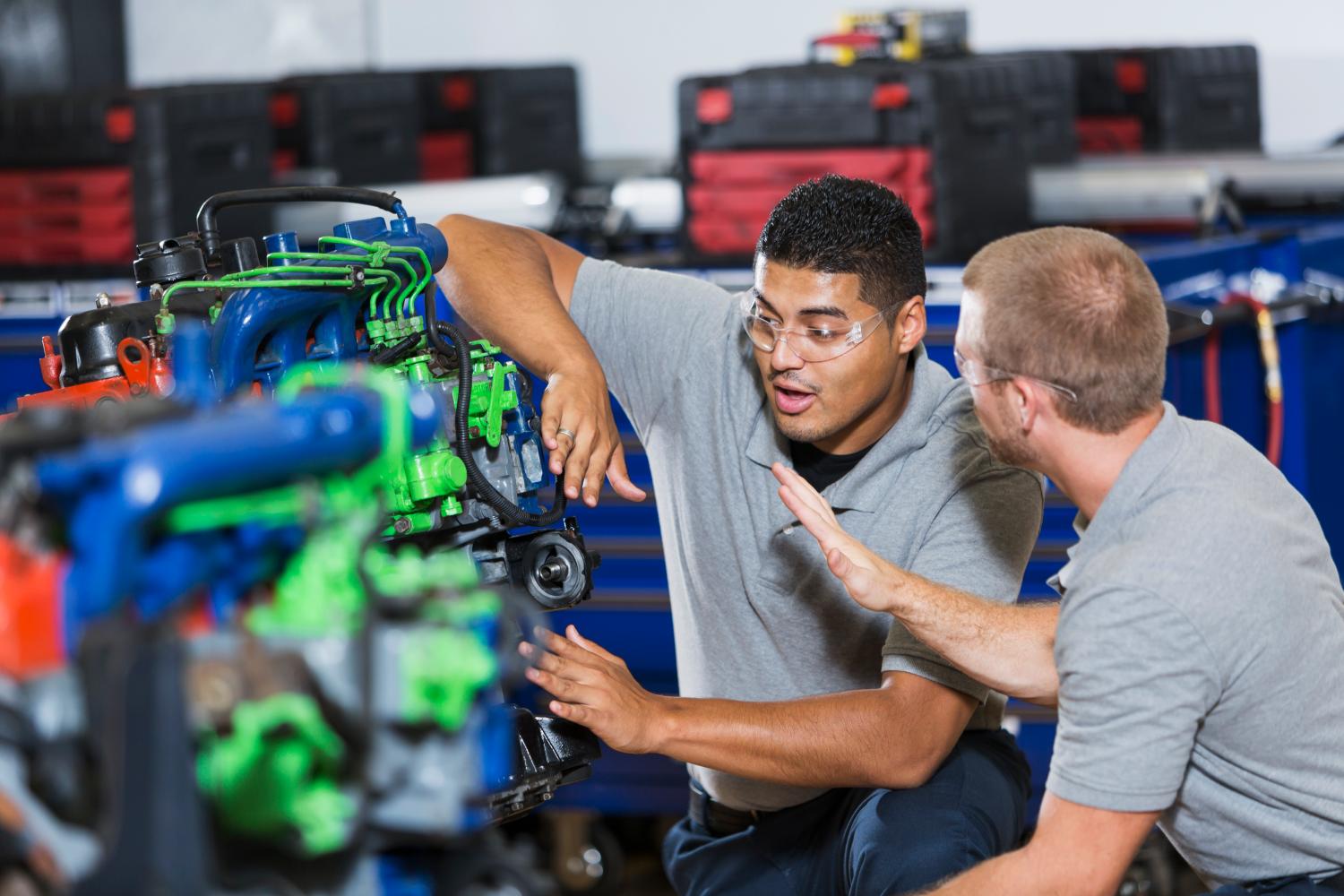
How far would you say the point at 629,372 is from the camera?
7.87ft

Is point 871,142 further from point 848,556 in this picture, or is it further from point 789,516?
point 848,556

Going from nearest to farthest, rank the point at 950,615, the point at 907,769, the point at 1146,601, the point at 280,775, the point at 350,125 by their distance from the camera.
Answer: the point at 280,775, the point at 1146,601, the point at 950,615, the point at 907,769, the point at 350,125

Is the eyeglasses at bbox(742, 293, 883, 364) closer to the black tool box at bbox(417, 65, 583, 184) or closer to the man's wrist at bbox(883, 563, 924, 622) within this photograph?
the man's wrist at bbox(883, 563, 924, 622)

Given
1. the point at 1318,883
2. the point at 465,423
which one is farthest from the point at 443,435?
the point at 1318,883

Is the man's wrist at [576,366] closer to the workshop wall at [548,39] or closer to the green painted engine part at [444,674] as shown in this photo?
the green painted engine part at [444,674]

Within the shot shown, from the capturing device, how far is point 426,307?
179 cm

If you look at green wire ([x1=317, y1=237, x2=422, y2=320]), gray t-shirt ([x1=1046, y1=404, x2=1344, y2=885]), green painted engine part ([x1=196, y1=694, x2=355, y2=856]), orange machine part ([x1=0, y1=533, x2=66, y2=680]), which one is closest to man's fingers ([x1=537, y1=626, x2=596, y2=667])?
green wire ([x1=317, y1=237, x2=422, y2=320])

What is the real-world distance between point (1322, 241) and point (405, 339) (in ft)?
8.44

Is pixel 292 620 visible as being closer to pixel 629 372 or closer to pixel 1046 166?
pixel 629 372

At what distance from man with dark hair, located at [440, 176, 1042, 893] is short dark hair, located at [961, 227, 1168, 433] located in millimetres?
363

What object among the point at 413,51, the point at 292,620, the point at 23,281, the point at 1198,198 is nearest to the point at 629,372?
the point at 292,620

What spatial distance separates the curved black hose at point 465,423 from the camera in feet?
5.58

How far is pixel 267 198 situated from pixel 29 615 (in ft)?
3.09

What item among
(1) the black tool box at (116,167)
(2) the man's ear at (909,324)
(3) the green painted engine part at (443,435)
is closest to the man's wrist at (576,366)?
(3) the green painted engine part at (443,435)
